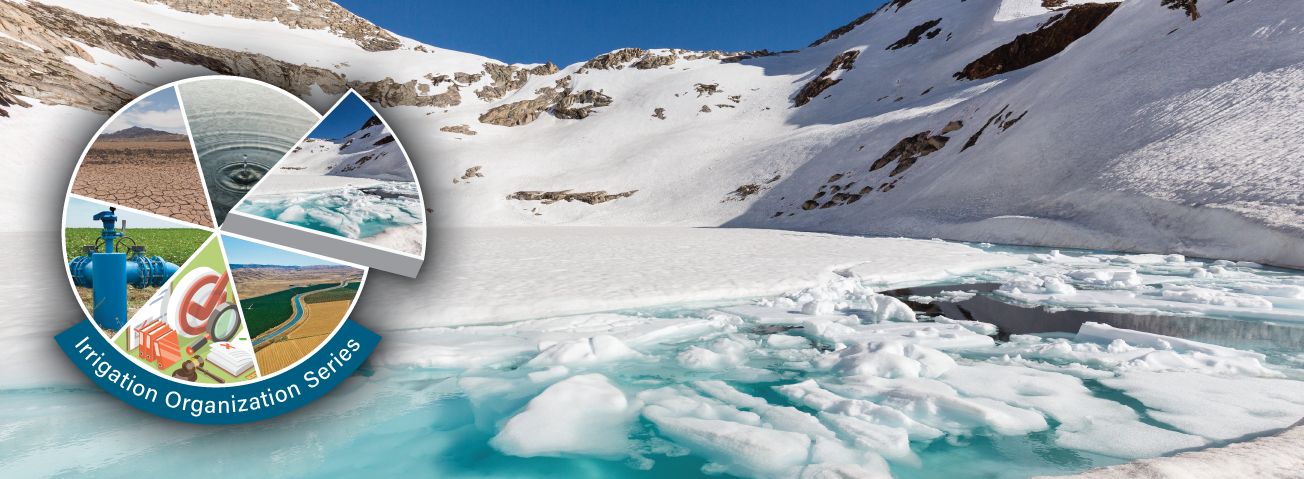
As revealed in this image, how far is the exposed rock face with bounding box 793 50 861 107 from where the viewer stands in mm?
59241

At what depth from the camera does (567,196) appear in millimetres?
46500

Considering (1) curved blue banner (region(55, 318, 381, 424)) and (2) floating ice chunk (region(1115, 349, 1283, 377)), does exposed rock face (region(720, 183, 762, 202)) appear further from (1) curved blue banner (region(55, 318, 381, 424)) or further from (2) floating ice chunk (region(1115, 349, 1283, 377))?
(1) curved blue banner (region(55, 318, 381, 424))

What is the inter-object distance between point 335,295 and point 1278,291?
11.0 m

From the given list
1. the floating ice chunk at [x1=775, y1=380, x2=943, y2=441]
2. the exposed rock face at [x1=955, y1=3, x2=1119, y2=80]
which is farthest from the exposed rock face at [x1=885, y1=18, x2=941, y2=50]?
the floating ice chunk at [x1=775, y1=380, x2=943, y2=441]

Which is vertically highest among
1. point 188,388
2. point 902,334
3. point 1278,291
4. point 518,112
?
point 518,112

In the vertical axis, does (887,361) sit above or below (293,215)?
below

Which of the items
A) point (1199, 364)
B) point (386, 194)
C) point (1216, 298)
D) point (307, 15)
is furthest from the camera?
A: point (307, 15)

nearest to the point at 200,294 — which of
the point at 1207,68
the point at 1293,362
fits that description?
the point at 1293,362

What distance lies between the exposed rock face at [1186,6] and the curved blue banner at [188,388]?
3036cm

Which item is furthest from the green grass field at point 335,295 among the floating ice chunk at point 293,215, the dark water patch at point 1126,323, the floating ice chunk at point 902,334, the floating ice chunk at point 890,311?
the dark water patch at point 1126,323

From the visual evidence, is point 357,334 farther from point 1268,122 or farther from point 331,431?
point 1268,122

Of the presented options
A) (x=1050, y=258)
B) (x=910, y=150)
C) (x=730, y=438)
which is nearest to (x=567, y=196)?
(x=910, y=150)

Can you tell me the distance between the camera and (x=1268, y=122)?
1350cm

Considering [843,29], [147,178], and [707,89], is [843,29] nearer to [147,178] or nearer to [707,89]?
[707,89]
